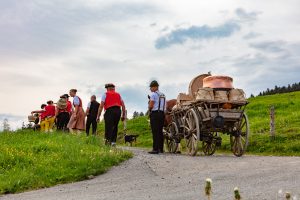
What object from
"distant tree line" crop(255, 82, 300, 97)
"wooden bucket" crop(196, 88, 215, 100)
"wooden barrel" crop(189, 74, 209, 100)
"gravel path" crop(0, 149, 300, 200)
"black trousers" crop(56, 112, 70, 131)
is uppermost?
"distant tree line" crop(255, 82, 300, 97)

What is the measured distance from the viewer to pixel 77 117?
22828mm

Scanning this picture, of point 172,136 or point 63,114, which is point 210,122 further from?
point 63,114

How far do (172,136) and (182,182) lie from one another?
828 cm

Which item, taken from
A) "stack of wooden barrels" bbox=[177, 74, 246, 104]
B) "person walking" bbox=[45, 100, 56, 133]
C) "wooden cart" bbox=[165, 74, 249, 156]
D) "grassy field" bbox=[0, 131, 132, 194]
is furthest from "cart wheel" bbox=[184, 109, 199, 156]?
"person walking" bbox=[45, 100, 56, 133]

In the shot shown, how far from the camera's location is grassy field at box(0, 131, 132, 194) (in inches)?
474

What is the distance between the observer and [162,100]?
1728 cm

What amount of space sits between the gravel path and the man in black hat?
3347mm

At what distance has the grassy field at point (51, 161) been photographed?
12.0 metres

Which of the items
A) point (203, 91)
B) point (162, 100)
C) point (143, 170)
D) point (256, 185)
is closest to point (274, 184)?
point (256, 185)

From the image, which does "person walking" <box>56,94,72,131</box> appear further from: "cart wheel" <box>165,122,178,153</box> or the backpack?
"cart wheel" <box>165,122,178,153</box>

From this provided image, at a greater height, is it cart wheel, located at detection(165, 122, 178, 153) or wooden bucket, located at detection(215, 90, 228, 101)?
wooden bucket, located at detection(215, 90, 228, 101)

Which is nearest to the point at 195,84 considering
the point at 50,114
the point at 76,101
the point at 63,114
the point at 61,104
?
the point at 76,101

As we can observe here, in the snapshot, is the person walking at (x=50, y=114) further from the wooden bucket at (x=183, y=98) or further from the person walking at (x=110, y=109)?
the wooden bucket at (x=183, y=98)

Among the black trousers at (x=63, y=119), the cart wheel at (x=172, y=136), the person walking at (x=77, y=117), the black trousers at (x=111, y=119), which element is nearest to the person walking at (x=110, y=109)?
the black trousers at (x=111, y=119)
